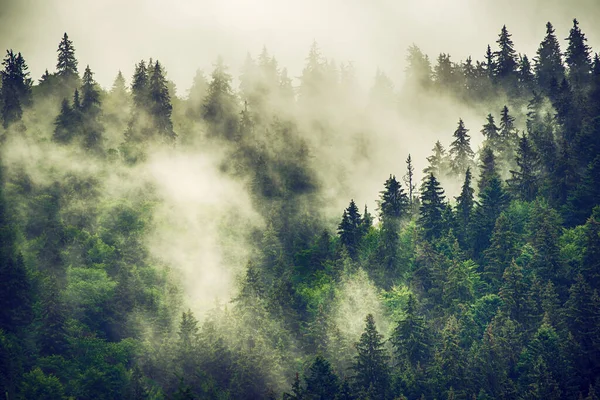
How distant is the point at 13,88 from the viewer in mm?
159125

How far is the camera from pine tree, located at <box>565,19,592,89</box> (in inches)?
5861

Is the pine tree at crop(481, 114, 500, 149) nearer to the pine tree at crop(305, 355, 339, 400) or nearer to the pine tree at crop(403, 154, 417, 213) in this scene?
the pine tree at crop(403, 154, 417, 213)

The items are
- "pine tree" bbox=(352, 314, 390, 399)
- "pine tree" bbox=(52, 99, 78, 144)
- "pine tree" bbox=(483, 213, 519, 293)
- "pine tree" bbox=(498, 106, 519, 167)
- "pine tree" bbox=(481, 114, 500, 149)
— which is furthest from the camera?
"pine tree" bbox=(52, 99, 78, 144)

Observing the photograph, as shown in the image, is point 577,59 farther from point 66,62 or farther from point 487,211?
point 66,62

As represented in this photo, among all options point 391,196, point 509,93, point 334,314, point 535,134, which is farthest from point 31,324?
point 509,93

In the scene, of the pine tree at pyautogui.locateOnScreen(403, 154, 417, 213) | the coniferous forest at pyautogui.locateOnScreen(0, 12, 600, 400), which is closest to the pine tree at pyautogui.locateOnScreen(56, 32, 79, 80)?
the coniferous forest at pyautogui.locateOnScreen(0, 12, 600, 400)

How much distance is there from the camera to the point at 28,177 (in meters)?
150

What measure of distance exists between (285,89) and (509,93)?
41.1 meters

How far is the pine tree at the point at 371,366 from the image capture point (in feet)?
337

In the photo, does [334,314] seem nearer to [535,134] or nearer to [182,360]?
[182,360]

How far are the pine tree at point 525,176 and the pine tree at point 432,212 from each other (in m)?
10.0

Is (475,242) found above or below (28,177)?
below

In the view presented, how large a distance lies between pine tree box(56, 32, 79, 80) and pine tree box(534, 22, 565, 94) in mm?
79901

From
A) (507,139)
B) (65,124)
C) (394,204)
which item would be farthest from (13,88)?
(507,139)
